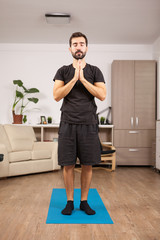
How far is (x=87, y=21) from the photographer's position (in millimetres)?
4441

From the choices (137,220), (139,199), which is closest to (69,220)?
(137,220)

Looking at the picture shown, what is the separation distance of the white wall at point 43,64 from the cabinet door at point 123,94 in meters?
0.43

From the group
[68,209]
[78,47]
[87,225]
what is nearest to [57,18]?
[78,47]

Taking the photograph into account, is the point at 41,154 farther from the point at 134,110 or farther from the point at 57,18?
the point at 57,18

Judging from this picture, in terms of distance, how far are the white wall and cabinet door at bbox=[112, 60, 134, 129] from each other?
43 centimetres

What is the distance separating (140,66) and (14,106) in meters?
2.81

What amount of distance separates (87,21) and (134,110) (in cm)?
201

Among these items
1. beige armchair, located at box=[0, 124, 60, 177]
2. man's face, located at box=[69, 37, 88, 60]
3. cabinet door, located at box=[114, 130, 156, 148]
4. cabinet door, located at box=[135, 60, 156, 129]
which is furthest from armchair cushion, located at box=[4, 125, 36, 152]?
man's face, located at box=[69, 37, 88, 60]

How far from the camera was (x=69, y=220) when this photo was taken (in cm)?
190

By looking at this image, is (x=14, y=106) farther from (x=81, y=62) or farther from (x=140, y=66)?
(x=81, y=62)

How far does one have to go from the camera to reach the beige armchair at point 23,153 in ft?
12.5

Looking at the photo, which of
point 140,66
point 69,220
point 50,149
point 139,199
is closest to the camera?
point 69,220

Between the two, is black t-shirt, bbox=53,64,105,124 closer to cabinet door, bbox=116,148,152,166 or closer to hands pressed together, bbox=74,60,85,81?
hands pressed together, bbox=74,60,85,81

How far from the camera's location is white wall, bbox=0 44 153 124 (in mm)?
5559
